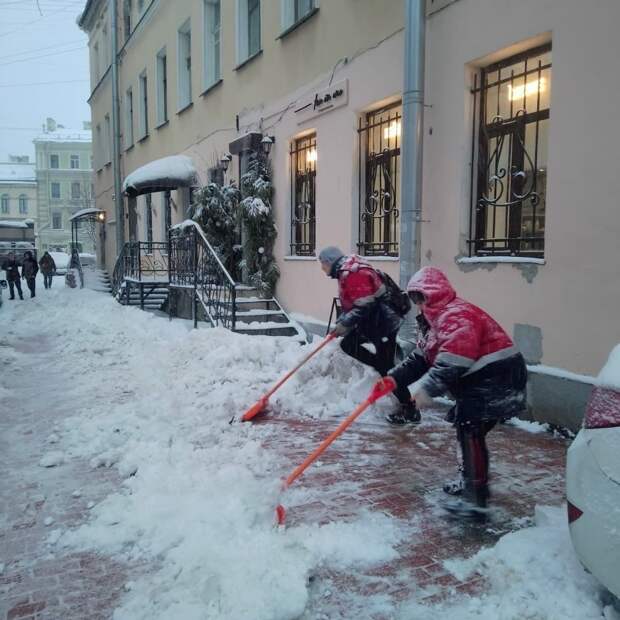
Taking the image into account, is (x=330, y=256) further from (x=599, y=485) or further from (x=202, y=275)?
(x=202, y=275)

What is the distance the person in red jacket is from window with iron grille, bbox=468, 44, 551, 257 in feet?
7.81

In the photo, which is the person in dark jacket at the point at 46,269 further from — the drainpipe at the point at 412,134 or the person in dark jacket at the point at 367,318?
the person in dark jacket at the point at 367,318

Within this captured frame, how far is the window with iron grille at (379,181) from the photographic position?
7371mm

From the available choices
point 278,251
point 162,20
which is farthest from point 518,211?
point 162,20

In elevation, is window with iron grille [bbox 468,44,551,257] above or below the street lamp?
below

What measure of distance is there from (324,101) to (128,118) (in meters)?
13.9

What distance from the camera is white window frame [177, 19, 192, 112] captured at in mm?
14633

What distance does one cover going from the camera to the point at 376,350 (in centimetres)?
560

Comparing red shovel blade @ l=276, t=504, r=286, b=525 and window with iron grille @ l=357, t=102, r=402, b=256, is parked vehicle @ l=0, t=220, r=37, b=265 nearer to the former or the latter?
window with iron grille @ l=357, t=102, r=402, b=256

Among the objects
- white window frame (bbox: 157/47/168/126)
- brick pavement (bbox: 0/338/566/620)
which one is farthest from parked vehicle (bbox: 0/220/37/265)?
brick pavement (bbox: 0/338/566/620)

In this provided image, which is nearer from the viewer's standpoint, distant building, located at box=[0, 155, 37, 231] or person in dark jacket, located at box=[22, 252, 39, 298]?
person in dark jacket, located at box=[22, 252, 39, 298]

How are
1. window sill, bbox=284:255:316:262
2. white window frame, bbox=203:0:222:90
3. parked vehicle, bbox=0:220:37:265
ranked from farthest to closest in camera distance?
1. parked vehicle, bbox=0:220:37:265
2. white window frame, bbox=203:0:222:90
3. window sill, bbox=284:255:316:262

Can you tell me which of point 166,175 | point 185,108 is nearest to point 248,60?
point 166,175

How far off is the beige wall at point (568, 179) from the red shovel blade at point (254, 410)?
2.30 m
